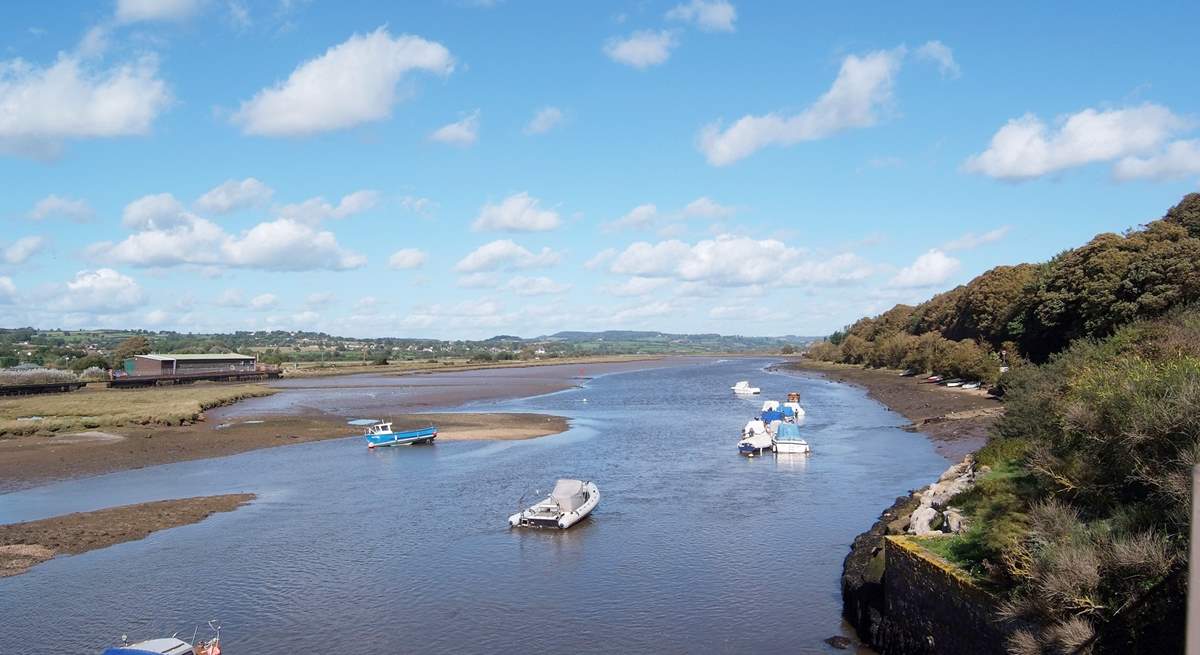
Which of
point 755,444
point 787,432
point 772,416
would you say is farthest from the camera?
point 772,416

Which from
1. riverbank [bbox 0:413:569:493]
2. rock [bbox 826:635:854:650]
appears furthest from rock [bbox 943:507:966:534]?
riverbank [bbox 0:413:569:493]

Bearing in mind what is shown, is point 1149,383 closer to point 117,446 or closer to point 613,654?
point 613,654

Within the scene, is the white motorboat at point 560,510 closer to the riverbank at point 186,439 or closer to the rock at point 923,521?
the rock at point 923,521

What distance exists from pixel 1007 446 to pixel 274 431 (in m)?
51.8

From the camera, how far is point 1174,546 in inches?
443

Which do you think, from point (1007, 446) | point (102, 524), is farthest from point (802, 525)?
point (102, 524)

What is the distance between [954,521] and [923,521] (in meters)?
2.43

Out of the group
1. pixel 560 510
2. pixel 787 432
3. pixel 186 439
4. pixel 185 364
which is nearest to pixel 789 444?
pixel 787 432

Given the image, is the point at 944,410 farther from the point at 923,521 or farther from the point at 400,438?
the point at 923,521

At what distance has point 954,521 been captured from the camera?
19453 millimetres

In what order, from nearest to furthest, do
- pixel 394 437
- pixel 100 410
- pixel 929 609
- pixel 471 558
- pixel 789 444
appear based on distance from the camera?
pixel 929 609 < pixel 471 558 < pixel 789 444 < pixel 394 437 < pixel 100 410

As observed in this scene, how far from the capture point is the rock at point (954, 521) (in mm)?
19011

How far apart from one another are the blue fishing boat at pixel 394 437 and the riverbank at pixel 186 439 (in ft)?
8.09

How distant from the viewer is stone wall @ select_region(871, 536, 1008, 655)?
14.3 metres
